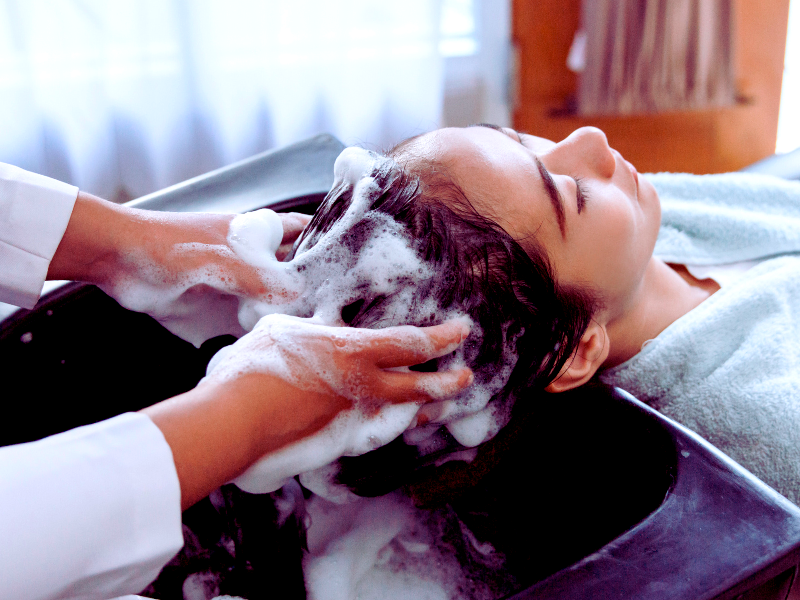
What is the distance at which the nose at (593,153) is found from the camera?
82 centimetres

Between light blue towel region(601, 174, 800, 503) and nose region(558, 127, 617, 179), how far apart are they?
0.79 feet

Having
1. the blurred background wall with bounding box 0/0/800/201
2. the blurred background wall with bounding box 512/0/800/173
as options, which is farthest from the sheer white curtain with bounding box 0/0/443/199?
the blurred background wall with bounding box 512/0/800/173

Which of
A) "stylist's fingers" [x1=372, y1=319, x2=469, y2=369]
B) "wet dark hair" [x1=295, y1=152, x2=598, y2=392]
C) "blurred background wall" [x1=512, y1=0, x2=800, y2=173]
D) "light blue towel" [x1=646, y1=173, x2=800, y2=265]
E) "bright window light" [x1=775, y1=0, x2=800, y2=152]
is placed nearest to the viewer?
"stylist's fingers" [x1=372, y1=319, x2=469, y2=369]

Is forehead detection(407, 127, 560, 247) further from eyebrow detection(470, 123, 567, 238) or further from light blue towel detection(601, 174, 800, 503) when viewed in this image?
light blue towel detection(601, 174, 800, 503)

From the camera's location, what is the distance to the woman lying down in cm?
69

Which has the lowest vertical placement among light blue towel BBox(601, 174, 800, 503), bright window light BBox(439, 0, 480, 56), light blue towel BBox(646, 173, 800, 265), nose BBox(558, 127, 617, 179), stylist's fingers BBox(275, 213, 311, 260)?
light blue towel BBox(601, 174, 800, 503)

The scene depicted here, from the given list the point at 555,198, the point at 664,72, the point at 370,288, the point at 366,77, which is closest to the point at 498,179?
the point at 555,198

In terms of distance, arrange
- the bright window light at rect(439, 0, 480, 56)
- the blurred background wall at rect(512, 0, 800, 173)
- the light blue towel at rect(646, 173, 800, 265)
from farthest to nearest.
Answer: the bright window light at rect(439, 0, 480, 56) < the blurred background wall at rect(512, 0, 800, 173) < the light blue towel at rect(646, 173, 800, 265)

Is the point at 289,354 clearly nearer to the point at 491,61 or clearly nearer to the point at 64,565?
the point at 64,565

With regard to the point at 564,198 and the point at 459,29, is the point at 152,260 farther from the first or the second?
the point at 459,29

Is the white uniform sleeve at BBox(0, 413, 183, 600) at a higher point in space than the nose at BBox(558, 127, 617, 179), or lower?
lower

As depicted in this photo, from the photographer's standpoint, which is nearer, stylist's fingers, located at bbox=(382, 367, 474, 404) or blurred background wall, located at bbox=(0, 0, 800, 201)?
stylist's fingers, located at bbox=(382, 367, 474, 404)

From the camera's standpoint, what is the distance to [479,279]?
686 mm

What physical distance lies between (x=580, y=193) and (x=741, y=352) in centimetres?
31
